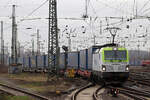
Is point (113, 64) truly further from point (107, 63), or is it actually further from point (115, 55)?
point (115, 55)

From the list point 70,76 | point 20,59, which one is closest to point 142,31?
point 70,76

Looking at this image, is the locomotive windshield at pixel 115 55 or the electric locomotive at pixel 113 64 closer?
the electric locomotive at pixel 113 64

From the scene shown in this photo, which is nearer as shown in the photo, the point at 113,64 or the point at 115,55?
the point at 113,64

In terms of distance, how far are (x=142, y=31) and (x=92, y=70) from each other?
1691 cm

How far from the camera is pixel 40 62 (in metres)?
45.6

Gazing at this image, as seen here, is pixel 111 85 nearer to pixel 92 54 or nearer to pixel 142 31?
pixel 92 54

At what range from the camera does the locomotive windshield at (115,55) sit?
1919 centimetres

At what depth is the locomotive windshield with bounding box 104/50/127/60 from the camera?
19188 millimetres

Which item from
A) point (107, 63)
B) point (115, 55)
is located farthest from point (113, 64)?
point (115, 55)

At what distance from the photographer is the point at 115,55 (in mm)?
19312

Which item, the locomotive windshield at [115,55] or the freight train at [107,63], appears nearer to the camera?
the freight train at [107,63]

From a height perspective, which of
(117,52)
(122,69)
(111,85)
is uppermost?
(117,52)

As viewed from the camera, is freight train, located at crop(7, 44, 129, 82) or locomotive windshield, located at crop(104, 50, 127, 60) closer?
freight train, located at crop(7, 44, 129, 82)

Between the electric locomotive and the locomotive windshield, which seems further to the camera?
the locomotive windshield
